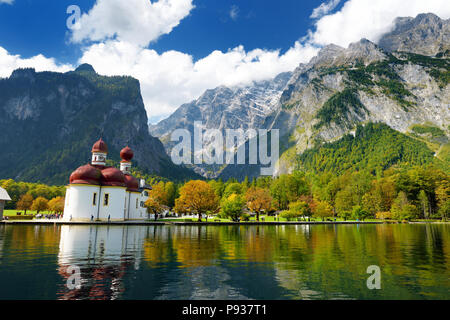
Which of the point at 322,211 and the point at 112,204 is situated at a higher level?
the point at 112,204

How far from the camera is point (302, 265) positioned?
670 inches

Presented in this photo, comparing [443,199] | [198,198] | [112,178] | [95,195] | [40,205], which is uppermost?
[112,178]

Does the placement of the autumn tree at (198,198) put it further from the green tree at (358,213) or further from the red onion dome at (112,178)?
the green tree at (358,213)

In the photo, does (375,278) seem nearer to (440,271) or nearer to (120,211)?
(440,271)

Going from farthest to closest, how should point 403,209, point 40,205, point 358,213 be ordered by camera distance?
point 358,213, point 403,209, point 40,205

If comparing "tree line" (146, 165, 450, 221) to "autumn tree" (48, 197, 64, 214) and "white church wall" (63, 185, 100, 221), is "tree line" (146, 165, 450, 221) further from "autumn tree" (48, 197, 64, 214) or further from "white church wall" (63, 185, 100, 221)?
"autumn tree" (48, 197, 64, 214)

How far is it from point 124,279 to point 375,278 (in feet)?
37.1

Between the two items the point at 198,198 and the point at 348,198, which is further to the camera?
the point at 348,198

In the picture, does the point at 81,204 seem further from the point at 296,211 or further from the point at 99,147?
the point at 296,211

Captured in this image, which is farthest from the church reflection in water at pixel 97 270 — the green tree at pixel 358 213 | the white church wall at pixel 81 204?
the green tree at pixel 358 213

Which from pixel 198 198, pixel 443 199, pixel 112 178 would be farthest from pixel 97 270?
pixel 443 199

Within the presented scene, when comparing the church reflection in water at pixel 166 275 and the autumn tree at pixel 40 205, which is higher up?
the autumn tree at pixel 40 205
